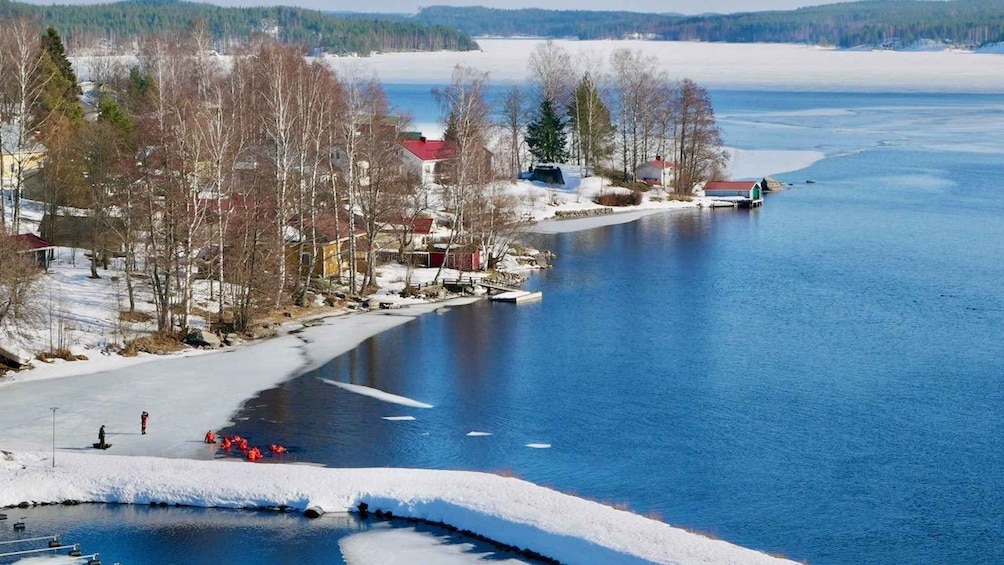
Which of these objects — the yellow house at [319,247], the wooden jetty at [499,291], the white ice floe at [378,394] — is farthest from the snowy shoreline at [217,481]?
the wooden jetty at [499,291]

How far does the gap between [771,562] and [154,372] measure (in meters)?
13.9

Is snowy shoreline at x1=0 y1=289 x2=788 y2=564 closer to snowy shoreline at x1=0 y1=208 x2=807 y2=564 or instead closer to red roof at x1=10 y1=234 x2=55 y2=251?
snowy shoreline at x1=0 y1=208 x2=807 y2=564

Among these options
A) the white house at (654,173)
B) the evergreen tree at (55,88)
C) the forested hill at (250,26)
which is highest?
the forested hill at (250,26)

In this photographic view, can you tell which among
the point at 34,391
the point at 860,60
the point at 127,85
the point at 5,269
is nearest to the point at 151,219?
the point at 5,269

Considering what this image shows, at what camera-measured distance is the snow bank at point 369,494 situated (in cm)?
1750

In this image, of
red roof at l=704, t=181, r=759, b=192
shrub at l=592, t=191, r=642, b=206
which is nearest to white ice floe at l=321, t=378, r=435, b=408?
shrub at l=592, t=191, r=642, b=206

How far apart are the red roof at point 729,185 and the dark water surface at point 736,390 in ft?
31.1

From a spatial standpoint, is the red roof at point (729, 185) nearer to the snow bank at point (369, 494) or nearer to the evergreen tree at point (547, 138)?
the evergreen tree at point (547, 138)

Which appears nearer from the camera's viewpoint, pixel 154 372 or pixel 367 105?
pixel 154 372

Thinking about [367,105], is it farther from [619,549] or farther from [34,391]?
[619,549]

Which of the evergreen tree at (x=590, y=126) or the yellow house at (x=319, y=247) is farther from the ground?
the evergreen tree at (x=590, y=126)

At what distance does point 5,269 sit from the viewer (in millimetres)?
25469

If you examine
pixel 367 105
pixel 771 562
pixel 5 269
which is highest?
pixel 367 105

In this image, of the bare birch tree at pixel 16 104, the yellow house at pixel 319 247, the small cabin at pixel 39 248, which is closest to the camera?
the small cabin at pixel 39 248
